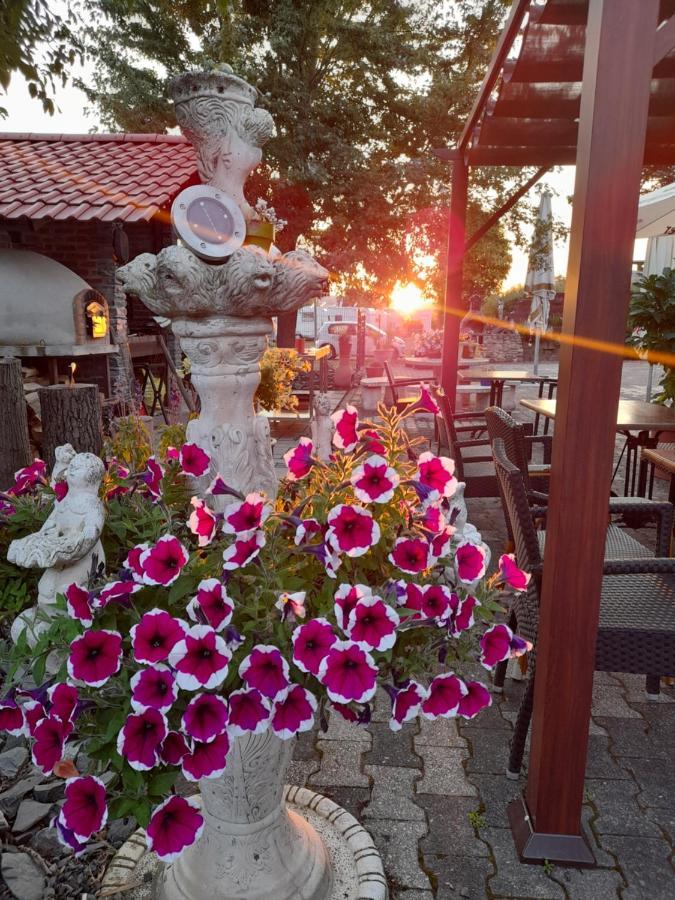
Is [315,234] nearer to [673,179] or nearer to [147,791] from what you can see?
[673,179]

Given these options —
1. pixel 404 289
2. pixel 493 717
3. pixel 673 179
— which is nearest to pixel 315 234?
pixel 404 289

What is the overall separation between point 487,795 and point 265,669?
1.53 m

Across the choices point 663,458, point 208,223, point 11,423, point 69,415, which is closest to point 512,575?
point 208,223

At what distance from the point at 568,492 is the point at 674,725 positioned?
1.60 m

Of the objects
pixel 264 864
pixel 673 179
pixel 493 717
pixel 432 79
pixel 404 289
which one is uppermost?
pixel 432 79

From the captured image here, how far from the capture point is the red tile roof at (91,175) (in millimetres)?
7980

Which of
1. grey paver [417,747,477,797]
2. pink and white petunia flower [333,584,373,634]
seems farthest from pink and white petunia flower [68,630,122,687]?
grey paver [417,747,477,797]

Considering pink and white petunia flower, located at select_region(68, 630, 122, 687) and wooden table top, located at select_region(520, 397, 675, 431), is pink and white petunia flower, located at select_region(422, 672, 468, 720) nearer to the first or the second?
pink and white petunia flower, located at select_region(68, 630, 122, 687)

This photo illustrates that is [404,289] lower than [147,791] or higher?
higher

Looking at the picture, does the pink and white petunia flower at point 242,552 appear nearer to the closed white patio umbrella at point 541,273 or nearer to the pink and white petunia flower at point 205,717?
the pink and white petunia flower at point 205,717

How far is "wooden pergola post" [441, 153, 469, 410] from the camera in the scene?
20.0 ft

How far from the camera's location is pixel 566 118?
494 cm

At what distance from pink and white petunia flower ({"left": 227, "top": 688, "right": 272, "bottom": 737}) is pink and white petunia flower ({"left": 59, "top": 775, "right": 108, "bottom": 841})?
287 mm

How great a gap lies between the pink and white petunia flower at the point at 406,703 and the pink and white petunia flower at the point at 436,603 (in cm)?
16
